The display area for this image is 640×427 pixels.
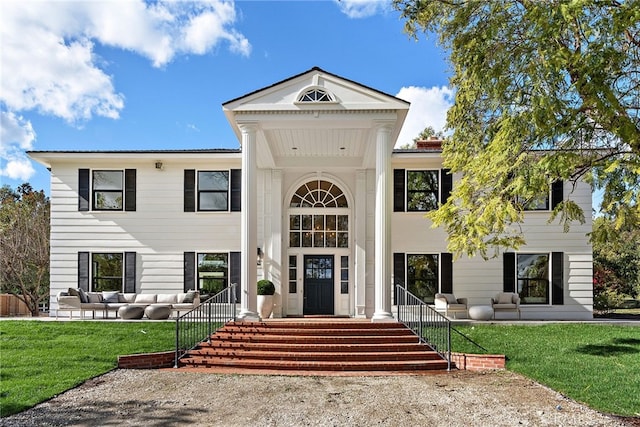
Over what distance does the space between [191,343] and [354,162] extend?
22.8ft

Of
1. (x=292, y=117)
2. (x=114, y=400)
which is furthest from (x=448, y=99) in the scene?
(x=114, y=400)

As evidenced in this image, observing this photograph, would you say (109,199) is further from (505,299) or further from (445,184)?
(505,299)

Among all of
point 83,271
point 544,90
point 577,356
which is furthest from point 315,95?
point 83,271

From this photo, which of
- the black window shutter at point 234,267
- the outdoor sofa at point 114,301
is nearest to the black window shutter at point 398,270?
the black window shutter at point 234,267

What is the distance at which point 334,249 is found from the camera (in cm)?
1436

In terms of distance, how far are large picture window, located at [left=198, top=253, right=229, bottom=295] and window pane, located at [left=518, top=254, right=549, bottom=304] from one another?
Result: 8.90 m

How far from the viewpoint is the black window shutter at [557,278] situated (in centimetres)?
1473

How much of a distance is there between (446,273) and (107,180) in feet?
35.1

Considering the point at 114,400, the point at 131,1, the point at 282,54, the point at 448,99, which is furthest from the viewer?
the point at 282,54

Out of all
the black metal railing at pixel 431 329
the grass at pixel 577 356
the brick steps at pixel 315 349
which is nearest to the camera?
the grass at pixel 577 356

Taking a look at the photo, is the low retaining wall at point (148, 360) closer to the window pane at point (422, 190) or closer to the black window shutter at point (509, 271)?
the window pane at point (422, 190)

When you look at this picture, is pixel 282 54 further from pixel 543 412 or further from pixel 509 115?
pixel 543 412

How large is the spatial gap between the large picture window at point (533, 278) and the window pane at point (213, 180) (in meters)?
9.20

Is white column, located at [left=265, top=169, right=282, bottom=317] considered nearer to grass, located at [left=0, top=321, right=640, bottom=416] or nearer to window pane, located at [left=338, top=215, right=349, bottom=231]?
window pane, located at [left=338, top=215, right=349, bottom=231]
